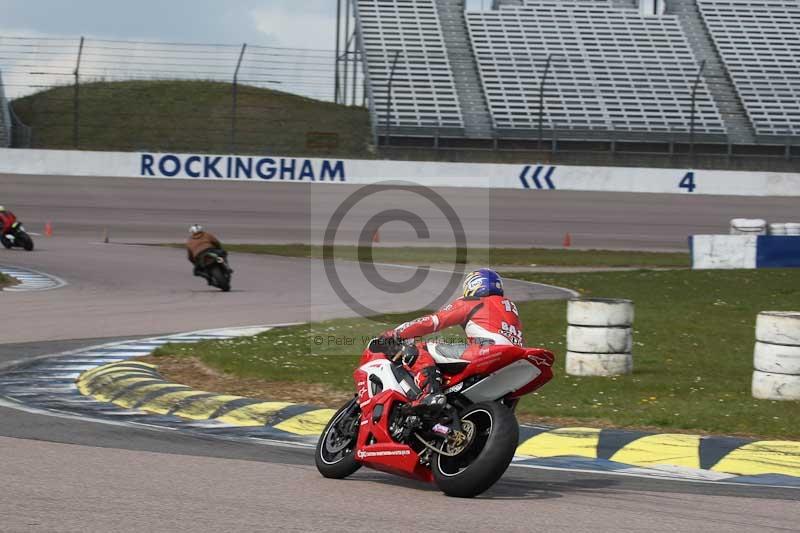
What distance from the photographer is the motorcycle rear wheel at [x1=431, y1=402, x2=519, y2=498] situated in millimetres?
6227

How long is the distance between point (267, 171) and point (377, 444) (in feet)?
90.4

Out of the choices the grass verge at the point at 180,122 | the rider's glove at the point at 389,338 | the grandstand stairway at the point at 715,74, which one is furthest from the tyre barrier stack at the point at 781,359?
the grandstand stairway at the point at 715,74

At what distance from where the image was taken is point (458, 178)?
34000 mm

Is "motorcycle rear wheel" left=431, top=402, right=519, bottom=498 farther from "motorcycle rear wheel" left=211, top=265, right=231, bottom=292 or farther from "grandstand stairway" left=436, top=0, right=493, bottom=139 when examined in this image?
"grandstand stairway" left=436, top=0, right=493, bottom=139

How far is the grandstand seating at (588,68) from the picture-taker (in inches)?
1575

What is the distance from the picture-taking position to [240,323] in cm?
1694

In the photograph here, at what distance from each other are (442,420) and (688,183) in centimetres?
2916

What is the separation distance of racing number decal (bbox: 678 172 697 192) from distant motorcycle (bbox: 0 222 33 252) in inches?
736

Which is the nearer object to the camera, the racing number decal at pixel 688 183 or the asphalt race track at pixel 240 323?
the asphalt race track at pixel 240 323

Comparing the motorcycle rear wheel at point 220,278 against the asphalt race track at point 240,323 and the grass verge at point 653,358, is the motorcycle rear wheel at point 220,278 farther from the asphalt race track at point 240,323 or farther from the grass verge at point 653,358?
the grass verge at point 653,358

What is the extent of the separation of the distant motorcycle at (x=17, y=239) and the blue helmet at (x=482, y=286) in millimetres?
21758

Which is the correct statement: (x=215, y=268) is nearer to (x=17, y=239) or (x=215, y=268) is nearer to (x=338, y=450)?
(x=17, y=239)

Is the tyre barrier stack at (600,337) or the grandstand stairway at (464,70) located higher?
the grandstand stairway at (464,70)

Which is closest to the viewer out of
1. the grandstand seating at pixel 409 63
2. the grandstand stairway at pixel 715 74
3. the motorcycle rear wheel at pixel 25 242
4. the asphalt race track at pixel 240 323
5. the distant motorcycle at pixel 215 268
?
the asphalt race track at pixel 240 323
